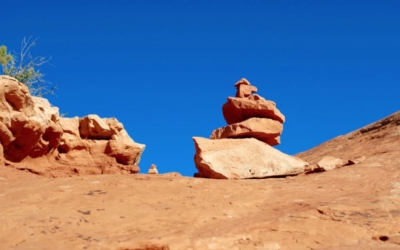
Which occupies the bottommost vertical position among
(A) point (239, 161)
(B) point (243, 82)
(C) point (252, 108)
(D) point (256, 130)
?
(A) point (239, 161)

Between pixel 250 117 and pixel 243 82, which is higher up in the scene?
pixel 243 82

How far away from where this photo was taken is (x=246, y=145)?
1238cm

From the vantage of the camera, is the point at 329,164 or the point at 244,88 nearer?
the point at 329,164

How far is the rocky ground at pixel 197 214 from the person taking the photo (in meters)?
6.22

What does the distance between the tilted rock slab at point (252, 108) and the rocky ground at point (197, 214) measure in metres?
5.03

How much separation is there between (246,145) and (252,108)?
2.46 m

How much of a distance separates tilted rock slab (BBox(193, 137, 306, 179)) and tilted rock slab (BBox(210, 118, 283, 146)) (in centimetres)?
128

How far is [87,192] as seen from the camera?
783 cm

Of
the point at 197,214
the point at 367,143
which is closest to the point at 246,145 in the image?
the point at 367,143

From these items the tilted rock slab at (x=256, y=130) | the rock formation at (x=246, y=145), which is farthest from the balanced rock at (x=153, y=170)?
the tilted rock slab at (x=256, y=130)

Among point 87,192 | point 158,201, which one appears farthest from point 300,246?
point 87,192

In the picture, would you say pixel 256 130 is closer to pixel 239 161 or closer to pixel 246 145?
pixel 246 145

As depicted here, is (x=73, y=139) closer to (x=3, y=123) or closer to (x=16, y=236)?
(x=3, y=123)

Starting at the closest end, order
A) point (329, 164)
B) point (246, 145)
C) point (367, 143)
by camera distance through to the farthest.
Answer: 1. point (329, 164)
2. point (246, 145)
3. point (367, 143)
